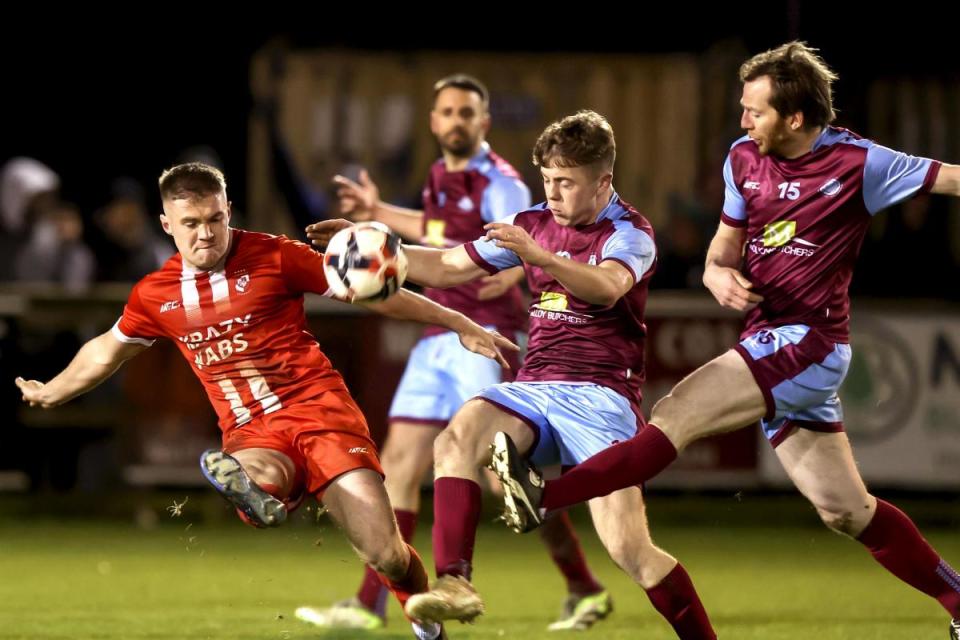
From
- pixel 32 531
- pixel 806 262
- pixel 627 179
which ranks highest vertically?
pixel 806 262

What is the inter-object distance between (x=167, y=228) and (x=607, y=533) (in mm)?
1996

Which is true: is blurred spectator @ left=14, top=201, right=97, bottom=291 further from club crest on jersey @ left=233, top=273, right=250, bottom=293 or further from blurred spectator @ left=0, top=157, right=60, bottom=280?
club crest on jersey @ left=233, top=273, right=250, bottom=293

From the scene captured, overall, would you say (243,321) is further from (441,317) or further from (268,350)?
(441,317)

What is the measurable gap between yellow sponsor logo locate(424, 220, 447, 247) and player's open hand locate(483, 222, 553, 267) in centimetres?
249

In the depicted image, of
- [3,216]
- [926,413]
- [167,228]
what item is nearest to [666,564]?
[167,228]

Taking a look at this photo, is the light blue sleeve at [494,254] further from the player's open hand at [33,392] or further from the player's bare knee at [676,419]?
the player's open hand at [33,392]

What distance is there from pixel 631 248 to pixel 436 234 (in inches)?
91.3

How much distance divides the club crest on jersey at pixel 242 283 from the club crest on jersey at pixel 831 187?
7.07 ft

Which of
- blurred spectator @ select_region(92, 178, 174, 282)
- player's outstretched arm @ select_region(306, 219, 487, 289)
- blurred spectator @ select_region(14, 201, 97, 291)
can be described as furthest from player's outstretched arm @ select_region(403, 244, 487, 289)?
blurred spectator @ select_region(14, 201, 97, 291)

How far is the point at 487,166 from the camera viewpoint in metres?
8.56

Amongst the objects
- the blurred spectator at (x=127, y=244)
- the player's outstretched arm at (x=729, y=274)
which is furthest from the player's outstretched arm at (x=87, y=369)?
the blurred spectator at (x=127, y=244)

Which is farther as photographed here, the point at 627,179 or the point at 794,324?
the point at 627,179

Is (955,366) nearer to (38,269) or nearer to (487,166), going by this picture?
(487,166)

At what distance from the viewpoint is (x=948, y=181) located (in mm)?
6305
